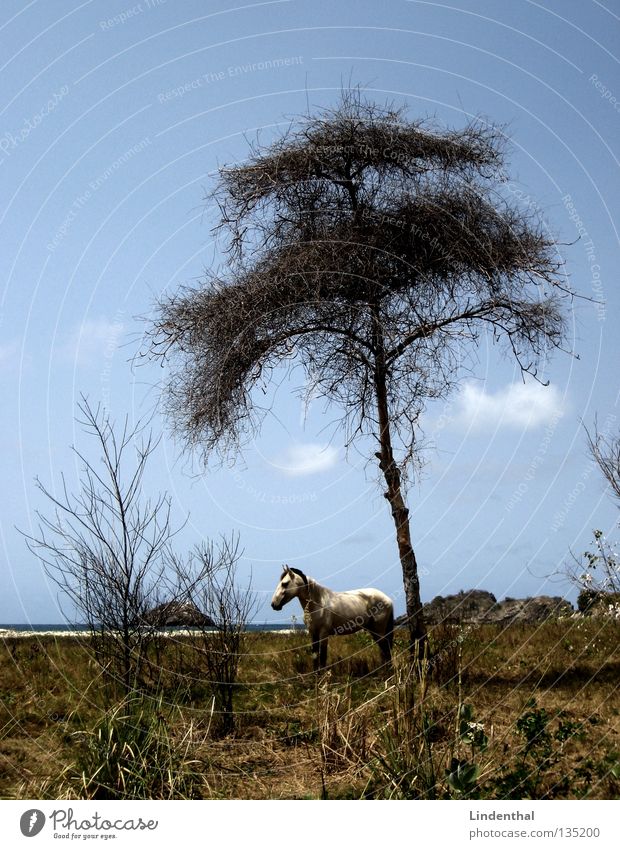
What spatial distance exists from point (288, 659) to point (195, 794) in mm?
5415

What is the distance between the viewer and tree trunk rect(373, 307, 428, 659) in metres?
12.0

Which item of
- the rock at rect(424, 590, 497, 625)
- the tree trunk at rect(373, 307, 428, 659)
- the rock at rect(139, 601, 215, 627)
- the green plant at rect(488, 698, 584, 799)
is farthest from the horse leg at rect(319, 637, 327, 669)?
the rock at rect(424, 590, 497, 625)

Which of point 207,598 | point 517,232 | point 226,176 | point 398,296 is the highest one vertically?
point 226,176

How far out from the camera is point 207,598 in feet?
31.2

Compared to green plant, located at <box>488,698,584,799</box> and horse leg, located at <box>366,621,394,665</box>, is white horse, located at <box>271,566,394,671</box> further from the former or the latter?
green plant, located at <box>488,698,584,799</box>

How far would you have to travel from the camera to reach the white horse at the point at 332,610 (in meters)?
11.0

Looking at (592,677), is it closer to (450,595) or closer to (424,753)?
(424,753)

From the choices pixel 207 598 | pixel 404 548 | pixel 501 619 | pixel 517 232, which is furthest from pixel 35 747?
pixel 501 619

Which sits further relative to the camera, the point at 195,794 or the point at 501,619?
the point at 501,619

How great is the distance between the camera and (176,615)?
30.9ft
